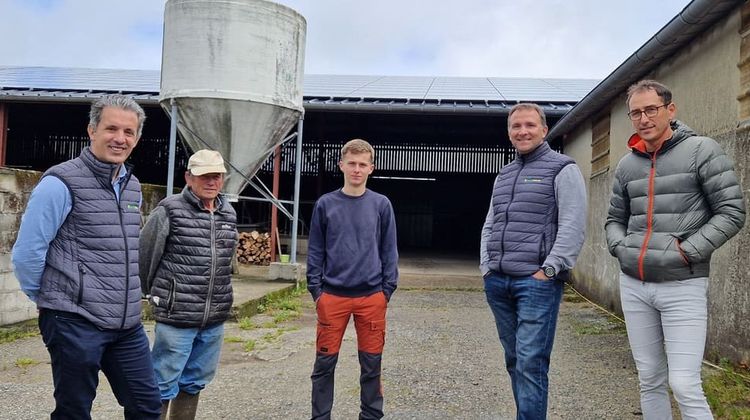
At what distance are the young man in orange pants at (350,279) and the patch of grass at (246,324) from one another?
321 centimetres

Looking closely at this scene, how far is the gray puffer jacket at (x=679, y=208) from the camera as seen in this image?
240 cm

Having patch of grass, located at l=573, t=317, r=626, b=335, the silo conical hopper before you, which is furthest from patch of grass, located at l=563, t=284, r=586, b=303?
the silo conical hopper

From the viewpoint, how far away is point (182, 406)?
300cm

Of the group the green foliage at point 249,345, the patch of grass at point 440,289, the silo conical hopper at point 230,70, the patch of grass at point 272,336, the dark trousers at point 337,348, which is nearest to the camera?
the dark trousers at point 337,348

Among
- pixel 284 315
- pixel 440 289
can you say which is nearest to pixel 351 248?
pixel 284 315

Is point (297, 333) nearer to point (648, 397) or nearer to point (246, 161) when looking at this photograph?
point (246, 161)

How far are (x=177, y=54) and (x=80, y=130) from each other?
1258 cm

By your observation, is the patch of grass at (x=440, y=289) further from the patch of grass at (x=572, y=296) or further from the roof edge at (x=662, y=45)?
the roof edge at (x=662, y=45)

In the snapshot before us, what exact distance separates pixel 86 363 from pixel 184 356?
2.08ft

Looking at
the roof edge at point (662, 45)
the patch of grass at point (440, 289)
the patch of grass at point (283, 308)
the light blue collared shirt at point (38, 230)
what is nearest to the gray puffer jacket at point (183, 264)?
the light blue collared shirt at point (38, 230)

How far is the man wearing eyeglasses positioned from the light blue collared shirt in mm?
2403

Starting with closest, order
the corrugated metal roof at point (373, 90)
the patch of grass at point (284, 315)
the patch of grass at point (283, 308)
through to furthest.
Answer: the patch of grass at point (284, 315), the patch of grass at point (283, 308), the corrugated metal roof at point (373, 90)

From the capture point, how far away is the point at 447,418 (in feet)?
11.7

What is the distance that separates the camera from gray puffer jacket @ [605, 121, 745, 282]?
7.86ft
